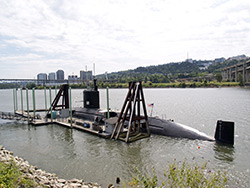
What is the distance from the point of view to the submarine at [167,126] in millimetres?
21438

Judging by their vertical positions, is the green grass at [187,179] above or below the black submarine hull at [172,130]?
above

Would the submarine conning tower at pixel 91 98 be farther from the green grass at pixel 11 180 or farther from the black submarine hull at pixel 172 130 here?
the green grass at pixel 11 180

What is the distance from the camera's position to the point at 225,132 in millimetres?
21641

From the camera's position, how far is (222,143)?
71.4 ft

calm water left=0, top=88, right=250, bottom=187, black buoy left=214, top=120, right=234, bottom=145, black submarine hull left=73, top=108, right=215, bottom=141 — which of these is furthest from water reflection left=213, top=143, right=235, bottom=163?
black submarine hull left=73, top=108, right=215, bottom=141

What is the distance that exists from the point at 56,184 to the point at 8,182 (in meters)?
3.54

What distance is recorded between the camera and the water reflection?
18.6m

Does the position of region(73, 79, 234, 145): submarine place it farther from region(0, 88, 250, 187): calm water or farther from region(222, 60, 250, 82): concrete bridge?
region(222, 60, 250, 82): concrete bridge

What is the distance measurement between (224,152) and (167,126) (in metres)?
7.73

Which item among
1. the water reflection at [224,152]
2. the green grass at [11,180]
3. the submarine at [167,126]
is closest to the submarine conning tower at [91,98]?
the submarine at [167,126]

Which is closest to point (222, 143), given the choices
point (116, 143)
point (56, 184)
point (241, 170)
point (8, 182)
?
point (241, 170)

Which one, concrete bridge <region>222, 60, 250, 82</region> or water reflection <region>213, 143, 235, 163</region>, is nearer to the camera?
water reflection <region>213, 143, 235, 163</region>

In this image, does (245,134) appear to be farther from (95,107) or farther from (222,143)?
(95,107)

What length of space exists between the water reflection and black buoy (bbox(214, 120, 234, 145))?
64cm
